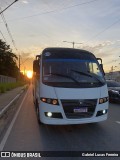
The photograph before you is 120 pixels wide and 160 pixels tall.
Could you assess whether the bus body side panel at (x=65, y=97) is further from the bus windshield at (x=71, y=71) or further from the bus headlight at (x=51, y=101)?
the bus windshield at (x=71, y=71)

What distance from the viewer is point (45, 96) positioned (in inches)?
359

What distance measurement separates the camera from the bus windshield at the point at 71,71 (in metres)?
9.32

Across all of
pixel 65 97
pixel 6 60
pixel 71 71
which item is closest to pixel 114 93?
pixel 71 71

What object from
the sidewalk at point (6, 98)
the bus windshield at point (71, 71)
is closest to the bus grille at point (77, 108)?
the bus windshield at point (71, 71)

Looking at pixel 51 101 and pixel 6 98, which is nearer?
pixel 51 101

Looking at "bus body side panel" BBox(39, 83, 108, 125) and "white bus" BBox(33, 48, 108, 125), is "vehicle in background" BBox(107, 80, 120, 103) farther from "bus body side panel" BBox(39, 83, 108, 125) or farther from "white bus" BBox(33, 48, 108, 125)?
"bus body side panel" BBox(39, 83, 108, 125)

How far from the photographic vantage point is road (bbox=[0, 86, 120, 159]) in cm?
758

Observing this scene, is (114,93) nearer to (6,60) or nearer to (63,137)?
(63,137)

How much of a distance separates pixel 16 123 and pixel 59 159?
5234 millimetres

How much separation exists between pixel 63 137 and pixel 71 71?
216cm

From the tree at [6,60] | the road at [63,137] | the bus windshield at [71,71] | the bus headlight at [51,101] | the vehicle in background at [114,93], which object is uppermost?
the tree at [6,60]

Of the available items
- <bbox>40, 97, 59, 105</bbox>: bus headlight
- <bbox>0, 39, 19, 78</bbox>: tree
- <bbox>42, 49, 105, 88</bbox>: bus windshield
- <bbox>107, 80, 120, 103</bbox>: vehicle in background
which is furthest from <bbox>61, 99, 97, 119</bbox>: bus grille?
<bbox>0, 39, 19, 78</bbox>: tree

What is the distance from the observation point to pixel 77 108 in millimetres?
8859

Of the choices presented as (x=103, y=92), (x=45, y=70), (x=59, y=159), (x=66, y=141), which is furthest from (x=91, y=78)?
(x=59, y=159)
